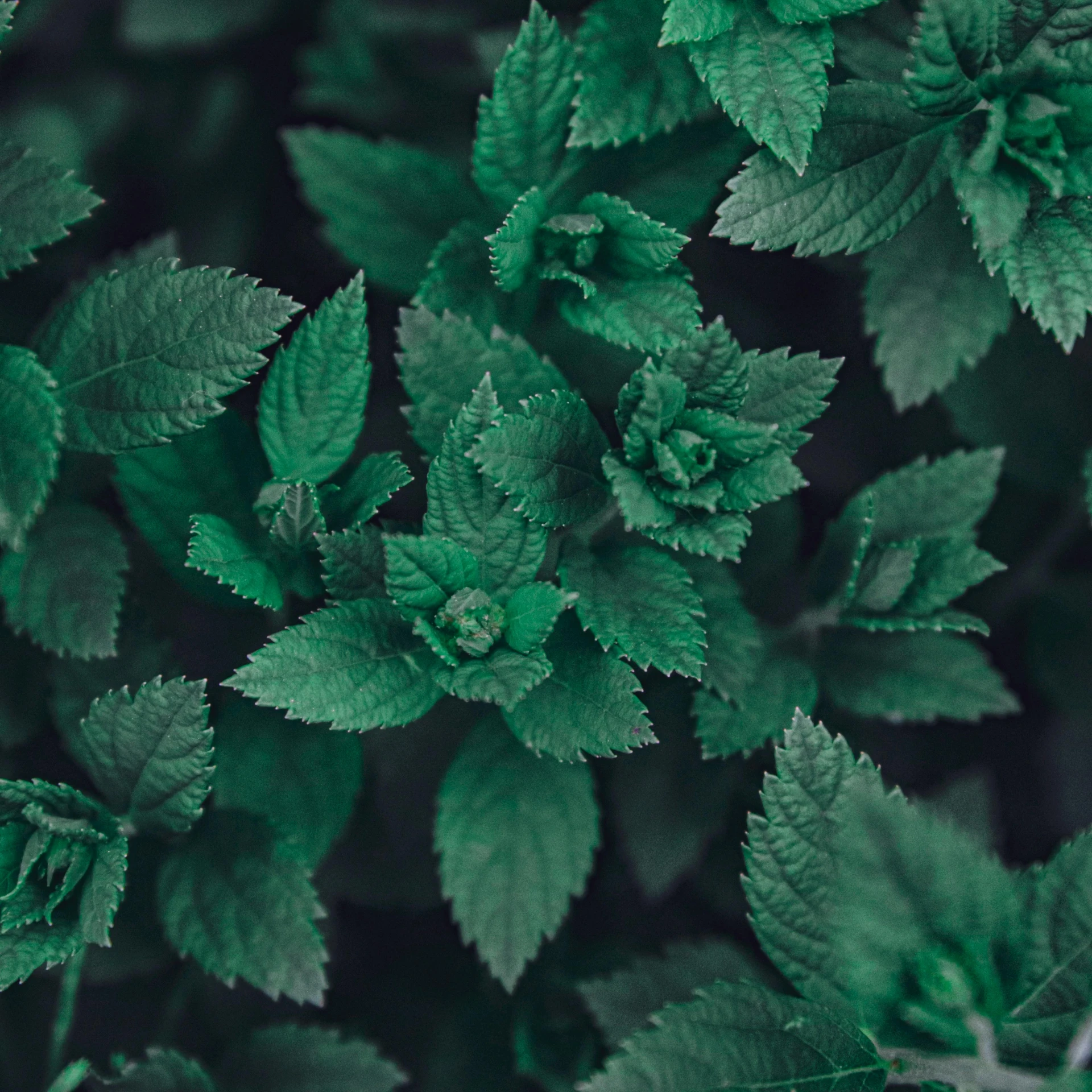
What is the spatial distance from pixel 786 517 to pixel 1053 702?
2.78ft

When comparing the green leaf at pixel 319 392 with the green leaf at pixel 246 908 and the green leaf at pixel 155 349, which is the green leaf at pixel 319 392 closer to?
the green leaf at pixel 155 349

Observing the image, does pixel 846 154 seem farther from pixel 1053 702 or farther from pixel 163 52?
pixel 163 52

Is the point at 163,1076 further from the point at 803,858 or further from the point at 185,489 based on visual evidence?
the point at 803,858

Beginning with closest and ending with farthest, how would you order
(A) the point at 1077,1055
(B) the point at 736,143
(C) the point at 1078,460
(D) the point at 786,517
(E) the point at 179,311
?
(A) the point at 1077,1055
(E) the point at 179,311
(B) the point at 736,143
(D) the point at 786,517
(C) the point at 1078,460

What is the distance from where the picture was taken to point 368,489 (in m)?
1.60

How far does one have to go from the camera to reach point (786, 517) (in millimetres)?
2049

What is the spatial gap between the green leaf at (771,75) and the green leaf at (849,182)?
0.18ft

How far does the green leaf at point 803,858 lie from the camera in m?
1.49

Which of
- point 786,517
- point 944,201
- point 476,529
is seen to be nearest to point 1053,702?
point 786,517

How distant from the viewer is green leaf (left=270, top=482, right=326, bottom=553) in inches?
59.3

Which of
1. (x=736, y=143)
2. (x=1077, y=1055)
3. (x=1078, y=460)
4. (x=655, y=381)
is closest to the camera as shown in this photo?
(x=1077, y=1055)

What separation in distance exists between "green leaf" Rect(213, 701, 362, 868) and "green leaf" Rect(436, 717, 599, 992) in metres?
0.20

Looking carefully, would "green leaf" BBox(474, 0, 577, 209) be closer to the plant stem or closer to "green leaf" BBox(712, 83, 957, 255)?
"green leaf" BBox(712, 83, 957, 255)

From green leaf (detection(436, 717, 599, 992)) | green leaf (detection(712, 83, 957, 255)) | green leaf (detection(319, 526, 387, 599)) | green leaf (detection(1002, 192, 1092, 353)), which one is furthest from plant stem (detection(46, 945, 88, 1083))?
green leaf (detection(1002, 192, 1092, 353))
